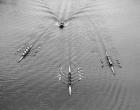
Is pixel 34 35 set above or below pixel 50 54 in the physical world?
above

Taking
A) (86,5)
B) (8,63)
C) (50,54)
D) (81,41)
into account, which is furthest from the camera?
(86,5)

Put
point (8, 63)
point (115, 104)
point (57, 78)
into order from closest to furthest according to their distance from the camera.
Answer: point (115, 104), point (57, 78), point (8, 63)

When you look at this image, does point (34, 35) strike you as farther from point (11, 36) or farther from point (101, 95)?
point (101, 95)

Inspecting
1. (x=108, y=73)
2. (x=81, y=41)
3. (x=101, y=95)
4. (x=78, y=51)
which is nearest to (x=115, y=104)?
(x=101, y=95)


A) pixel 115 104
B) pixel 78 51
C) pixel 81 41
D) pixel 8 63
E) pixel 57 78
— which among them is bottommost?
pixel 115 104

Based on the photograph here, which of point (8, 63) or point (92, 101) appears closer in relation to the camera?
point (92, 101)

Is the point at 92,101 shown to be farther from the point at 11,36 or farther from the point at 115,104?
the point at 11,36

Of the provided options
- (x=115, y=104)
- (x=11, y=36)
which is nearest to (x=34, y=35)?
(x=11, y=36)
